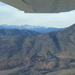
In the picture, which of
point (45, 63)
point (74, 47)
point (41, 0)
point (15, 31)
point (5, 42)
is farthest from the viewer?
point (15, 31)

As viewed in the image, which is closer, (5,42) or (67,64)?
(67,64)

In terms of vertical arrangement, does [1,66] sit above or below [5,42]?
below

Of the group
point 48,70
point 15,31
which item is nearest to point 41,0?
point 48,70

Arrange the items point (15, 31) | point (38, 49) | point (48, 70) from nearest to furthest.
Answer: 1. point (48, 70)
2. point (38, 49)
3. point (15, 31)

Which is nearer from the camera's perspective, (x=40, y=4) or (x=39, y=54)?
(x=40, y=4)

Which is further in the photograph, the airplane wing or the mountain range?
the mountain range

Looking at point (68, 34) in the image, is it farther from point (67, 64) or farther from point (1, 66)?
point (1, 66)

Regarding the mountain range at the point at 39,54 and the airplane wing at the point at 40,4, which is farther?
the mountain range at the point at 39,54

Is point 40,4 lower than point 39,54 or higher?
higher
